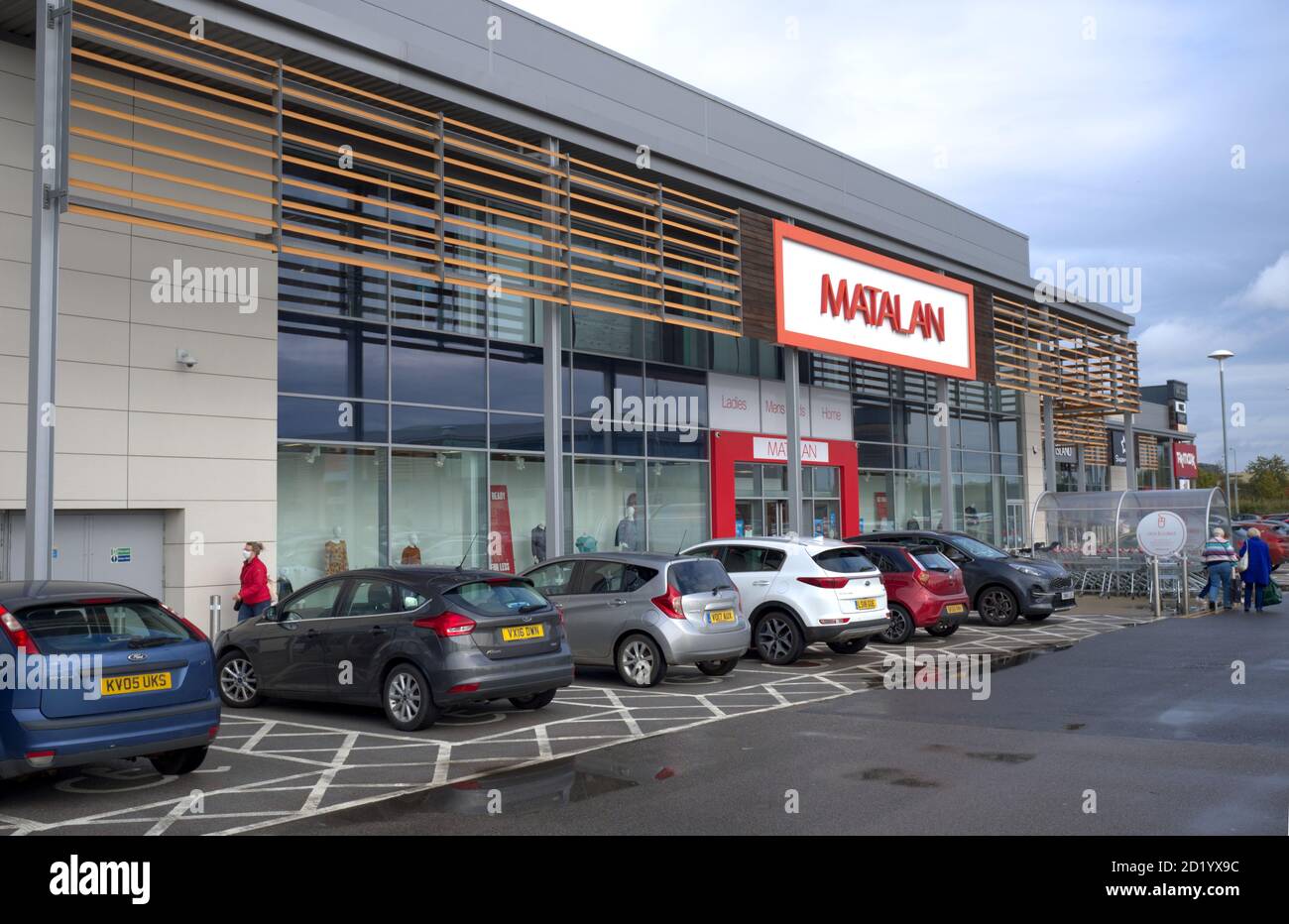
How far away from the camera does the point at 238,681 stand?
11.1 m

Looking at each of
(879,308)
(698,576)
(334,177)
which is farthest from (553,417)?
(879,308)

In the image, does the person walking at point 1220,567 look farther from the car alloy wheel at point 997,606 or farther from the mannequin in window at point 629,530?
the mannequin in window at point 629,530

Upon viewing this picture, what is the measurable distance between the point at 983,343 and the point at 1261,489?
63.9m

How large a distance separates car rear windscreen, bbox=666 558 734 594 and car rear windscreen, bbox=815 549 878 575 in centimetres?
168

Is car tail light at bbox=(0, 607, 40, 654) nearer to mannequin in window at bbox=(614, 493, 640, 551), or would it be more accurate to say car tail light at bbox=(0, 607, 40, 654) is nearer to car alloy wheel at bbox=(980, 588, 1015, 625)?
mannequin in window at bbox=(614, 493, 640, 551)

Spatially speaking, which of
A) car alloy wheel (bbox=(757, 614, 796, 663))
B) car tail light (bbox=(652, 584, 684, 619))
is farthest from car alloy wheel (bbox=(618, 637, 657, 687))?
car alloy wheel (bbox=(757, 614, 796, 663))

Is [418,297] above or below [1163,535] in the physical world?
above

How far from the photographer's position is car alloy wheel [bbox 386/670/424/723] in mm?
9695

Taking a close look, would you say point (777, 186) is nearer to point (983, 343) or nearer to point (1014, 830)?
point (983, 343)

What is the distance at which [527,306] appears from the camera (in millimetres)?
19531

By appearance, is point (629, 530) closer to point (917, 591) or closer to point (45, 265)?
point (917, 591)

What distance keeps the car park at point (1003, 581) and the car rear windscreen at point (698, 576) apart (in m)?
5.86

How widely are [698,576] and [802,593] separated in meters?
1.95
